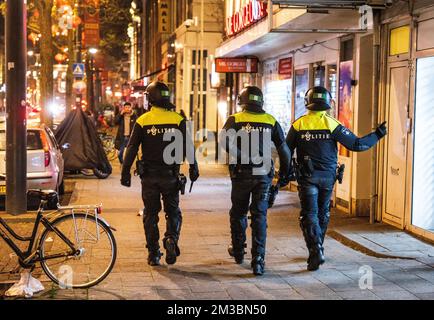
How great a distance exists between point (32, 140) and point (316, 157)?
6441 millimetres

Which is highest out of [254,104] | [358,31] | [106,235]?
[358,31]

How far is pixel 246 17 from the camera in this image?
53.0 ft

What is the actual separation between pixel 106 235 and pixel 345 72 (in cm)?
612

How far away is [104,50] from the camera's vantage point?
205 feet

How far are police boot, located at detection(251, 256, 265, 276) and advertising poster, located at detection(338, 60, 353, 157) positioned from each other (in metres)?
4.66

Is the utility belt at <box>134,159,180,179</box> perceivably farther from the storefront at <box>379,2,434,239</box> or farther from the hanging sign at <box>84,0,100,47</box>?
the hanging sign at <box>84,0,100,47</box>

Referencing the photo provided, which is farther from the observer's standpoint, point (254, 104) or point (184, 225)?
point (184, 225)

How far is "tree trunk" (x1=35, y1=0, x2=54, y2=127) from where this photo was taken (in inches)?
802

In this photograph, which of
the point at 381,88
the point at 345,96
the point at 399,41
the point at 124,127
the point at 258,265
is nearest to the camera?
the point at 258,265

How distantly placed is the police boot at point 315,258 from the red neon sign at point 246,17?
280 inches

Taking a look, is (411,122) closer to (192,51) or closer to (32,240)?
(32,240)

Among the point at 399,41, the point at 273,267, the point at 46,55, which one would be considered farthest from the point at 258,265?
the point at 46,55
